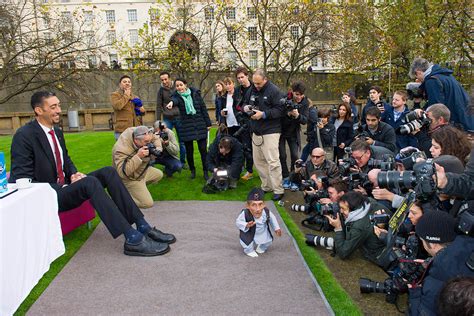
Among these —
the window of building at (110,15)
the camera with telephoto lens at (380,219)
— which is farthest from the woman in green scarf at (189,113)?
the window of building at (110,15)

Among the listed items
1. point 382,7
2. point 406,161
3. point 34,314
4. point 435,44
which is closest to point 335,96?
point 382,7

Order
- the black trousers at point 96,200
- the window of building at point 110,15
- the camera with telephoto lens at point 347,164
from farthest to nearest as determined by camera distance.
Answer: the window of building at point 110,15 → the camera with telephoto lens at point 347,164 → the black trousers at point 96,200

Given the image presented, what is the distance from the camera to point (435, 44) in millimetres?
13039

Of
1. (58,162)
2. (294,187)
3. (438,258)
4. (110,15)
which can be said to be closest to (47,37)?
(58,162)

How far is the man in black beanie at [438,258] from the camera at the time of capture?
2449 millimetres

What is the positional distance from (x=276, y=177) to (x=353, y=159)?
1553 millimetres

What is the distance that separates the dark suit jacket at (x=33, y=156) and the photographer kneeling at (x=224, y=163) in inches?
101

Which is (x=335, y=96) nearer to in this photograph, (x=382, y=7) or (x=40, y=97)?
(x=382, y=7)

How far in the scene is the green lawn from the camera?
3328mm

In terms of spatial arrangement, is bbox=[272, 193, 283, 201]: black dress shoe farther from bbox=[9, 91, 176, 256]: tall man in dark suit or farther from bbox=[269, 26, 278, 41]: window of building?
bbox=[269, 26, 278, 41]: window of building

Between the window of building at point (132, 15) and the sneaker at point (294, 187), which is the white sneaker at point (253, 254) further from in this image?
the window of building at point (132, 15)

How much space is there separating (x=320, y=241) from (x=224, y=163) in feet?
8.79

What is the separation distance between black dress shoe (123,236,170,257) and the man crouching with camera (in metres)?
1.28

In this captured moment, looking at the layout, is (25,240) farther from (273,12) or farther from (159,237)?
(273,12)
